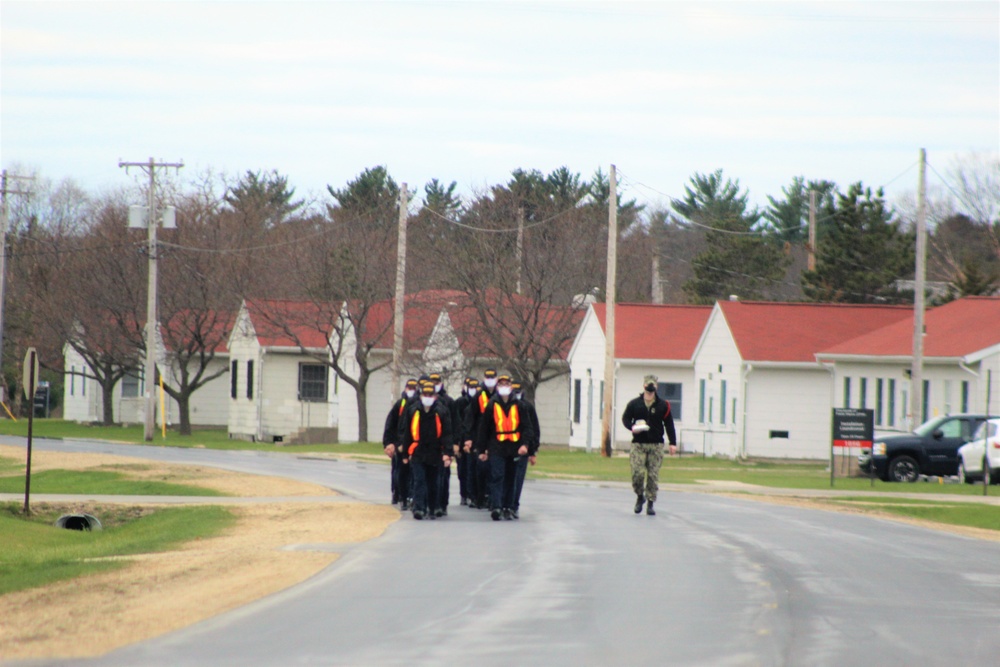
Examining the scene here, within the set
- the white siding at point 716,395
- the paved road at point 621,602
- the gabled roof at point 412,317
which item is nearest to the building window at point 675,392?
the white siding at point 716,395

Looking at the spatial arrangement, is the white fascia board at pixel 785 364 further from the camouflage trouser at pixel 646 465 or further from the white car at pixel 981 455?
the camouflage trouser at pixel 646 465

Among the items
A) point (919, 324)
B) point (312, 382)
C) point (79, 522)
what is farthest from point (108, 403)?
point (79, 522)

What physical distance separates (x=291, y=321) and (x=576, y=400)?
37.7ft

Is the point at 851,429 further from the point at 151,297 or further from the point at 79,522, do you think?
the point at 151,297

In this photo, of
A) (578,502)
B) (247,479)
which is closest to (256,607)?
(578,502)

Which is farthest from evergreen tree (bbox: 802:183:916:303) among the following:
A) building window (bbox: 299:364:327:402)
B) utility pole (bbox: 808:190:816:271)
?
building window (bbox: 299:364:327:402)

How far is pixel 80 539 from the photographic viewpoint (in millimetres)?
21078

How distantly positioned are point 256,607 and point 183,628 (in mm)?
960

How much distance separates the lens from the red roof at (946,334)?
115ft

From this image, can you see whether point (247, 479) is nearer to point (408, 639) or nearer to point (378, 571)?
point (378, 571)

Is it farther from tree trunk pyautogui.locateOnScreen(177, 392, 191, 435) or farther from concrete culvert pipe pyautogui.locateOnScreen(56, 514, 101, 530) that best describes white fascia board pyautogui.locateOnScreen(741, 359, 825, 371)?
tree trunk pyautogui.locateOnScreen(177, 392, 191, 435)

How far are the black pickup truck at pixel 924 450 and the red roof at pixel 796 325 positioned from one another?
374 inches

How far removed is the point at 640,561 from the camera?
555 inches

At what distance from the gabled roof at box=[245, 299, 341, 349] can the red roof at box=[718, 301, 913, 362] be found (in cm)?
1540
